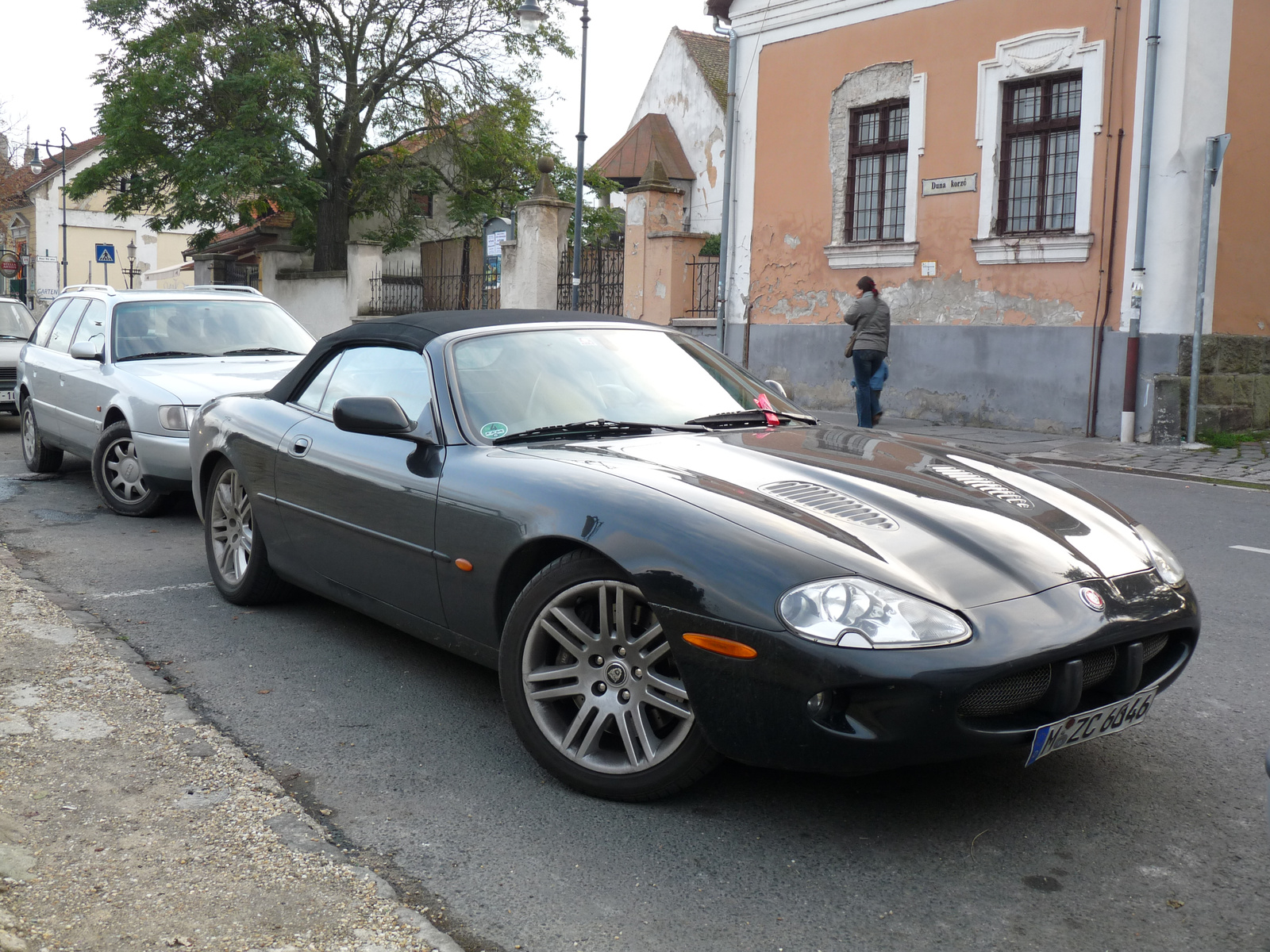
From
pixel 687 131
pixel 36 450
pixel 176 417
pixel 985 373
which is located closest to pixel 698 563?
pixel 176 417

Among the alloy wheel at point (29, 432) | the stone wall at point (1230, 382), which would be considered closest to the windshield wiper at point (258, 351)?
the alloy wheel at point (29, 432)

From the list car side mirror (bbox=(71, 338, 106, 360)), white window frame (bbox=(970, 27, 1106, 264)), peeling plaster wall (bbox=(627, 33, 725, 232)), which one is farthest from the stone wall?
peeling plaster wall (bbox=(627, 33, 725, 232))

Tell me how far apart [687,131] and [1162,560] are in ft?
125

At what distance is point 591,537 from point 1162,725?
2.08 meters

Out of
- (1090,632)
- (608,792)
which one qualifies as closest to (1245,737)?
(1090,632)

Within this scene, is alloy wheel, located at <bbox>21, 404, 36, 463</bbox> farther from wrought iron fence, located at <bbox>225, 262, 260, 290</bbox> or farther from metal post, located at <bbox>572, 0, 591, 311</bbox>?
wrought iron fence, located at <bbox>225, 262, 260, 290</bbox>

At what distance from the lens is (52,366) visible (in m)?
9.73

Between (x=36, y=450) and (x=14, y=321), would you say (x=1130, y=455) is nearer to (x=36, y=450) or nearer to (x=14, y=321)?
(x=36, y=450)

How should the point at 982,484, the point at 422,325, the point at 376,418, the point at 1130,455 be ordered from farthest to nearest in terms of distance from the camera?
the point at 1130,455, the point at 422,325, the point at 376,418, the point at 982,484

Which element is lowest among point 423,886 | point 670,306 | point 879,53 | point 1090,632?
point 423,886

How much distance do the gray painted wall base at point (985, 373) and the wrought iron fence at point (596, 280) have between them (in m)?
4.45

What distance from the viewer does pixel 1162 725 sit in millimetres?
4055

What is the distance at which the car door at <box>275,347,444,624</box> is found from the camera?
4148 millimetres

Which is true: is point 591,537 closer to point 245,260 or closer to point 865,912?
point 865,912
